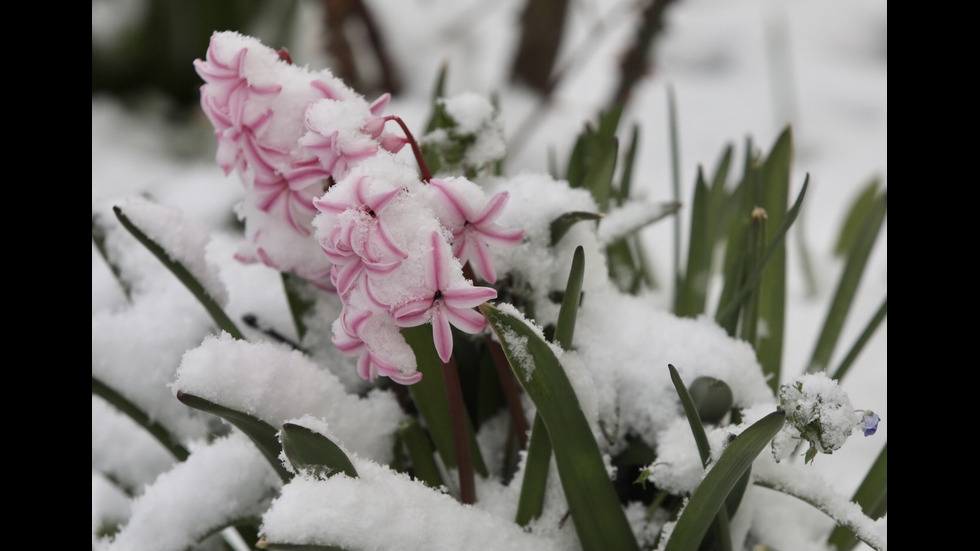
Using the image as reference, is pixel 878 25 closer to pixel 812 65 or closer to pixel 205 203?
pixel 812 65

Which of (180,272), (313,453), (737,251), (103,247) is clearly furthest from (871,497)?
(103,247)

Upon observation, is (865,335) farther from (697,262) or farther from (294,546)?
(294,546)

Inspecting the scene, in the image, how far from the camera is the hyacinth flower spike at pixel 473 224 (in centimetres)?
49

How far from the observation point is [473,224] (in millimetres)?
501

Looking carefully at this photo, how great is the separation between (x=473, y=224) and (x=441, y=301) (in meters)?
0.06

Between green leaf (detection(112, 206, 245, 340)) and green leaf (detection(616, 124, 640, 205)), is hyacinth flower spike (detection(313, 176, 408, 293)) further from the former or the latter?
green leaf (detection(616, 124, 640, 205))

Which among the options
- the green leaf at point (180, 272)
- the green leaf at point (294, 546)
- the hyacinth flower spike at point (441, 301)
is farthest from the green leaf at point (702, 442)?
the green leaf at point (180, 272)

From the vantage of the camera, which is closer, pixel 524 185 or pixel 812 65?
pixel 524 185

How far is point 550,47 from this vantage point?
2258 mm

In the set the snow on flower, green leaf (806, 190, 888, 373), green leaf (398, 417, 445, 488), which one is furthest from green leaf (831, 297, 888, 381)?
green leaf (398, 417, 445, 488)

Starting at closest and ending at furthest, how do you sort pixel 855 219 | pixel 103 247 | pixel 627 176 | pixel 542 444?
pixel 542 444
pixel 103 247
pixel 627 176
pixel 855 219

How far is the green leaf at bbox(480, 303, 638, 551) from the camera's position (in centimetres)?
49
